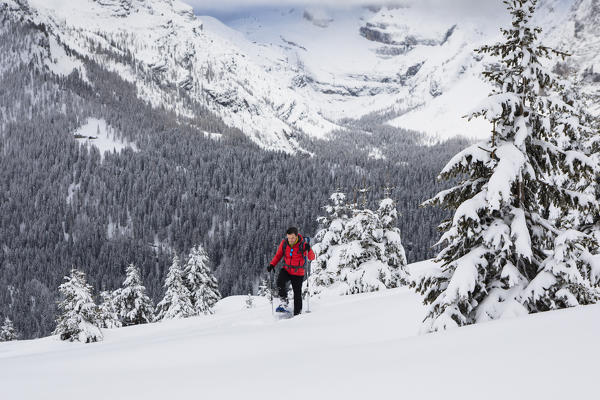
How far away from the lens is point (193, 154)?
7402 inches

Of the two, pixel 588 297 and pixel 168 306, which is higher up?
pixel 588 297

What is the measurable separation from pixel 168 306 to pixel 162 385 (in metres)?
37.6

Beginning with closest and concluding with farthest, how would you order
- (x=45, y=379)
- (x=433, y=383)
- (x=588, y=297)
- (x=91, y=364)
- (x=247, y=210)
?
(x=433, y=383)
(x=45, y=379)
(x=91, y=364)
(x=588, y=297)
(x=247, y=210)

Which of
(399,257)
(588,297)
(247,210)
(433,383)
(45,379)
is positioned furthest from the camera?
(247,210)

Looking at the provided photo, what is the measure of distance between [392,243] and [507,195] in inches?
681

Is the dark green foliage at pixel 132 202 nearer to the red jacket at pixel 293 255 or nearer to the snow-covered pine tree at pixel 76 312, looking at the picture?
the snow-covered pine tree at pixel 76 312

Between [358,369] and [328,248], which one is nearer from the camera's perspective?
[358,369]

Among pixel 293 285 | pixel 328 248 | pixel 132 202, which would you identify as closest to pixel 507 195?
pixel 293 285

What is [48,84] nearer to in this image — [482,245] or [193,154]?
[193,154]

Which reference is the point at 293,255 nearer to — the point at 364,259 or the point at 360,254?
the point at 360,254

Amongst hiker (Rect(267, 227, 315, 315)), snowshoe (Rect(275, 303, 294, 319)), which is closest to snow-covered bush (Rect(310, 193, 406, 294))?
snowshoe (Rect(275, 303, 294, 319))

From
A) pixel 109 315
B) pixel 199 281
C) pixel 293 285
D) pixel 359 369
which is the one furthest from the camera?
pixel 199 281

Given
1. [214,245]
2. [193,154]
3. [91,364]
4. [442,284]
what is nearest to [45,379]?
[91,364]

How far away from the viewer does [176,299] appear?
37.2m
